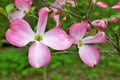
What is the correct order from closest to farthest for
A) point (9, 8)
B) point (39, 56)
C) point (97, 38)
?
point (39, 56) → point (97, 38) → point (9, 8)

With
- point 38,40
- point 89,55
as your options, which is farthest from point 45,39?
point 89,55

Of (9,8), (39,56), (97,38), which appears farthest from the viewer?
(9,8)

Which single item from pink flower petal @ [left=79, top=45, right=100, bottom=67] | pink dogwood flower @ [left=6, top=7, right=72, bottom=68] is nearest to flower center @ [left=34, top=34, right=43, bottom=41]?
pink dogwood flower @ [left=6, top=7, right=72, bottom=68]

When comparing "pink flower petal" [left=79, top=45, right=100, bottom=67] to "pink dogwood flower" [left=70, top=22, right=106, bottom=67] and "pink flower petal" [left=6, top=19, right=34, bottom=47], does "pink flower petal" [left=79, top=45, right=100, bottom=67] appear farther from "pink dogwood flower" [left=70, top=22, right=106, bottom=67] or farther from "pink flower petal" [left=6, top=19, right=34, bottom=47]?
"pink flower petal" [left=6, top=19, right=34, bottom=47]

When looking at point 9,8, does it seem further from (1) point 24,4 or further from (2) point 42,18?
(2) point 42,18

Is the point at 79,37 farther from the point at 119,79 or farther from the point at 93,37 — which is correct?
the point at 119,79

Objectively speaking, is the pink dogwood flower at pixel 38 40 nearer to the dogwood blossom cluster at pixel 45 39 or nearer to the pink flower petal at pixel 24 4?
the dogwood blossom cluster at pixel 45 39

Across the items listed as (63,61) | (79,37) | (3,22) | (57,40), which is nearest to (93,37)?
(79,37)

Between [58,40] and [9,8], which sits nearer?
[58,40]
